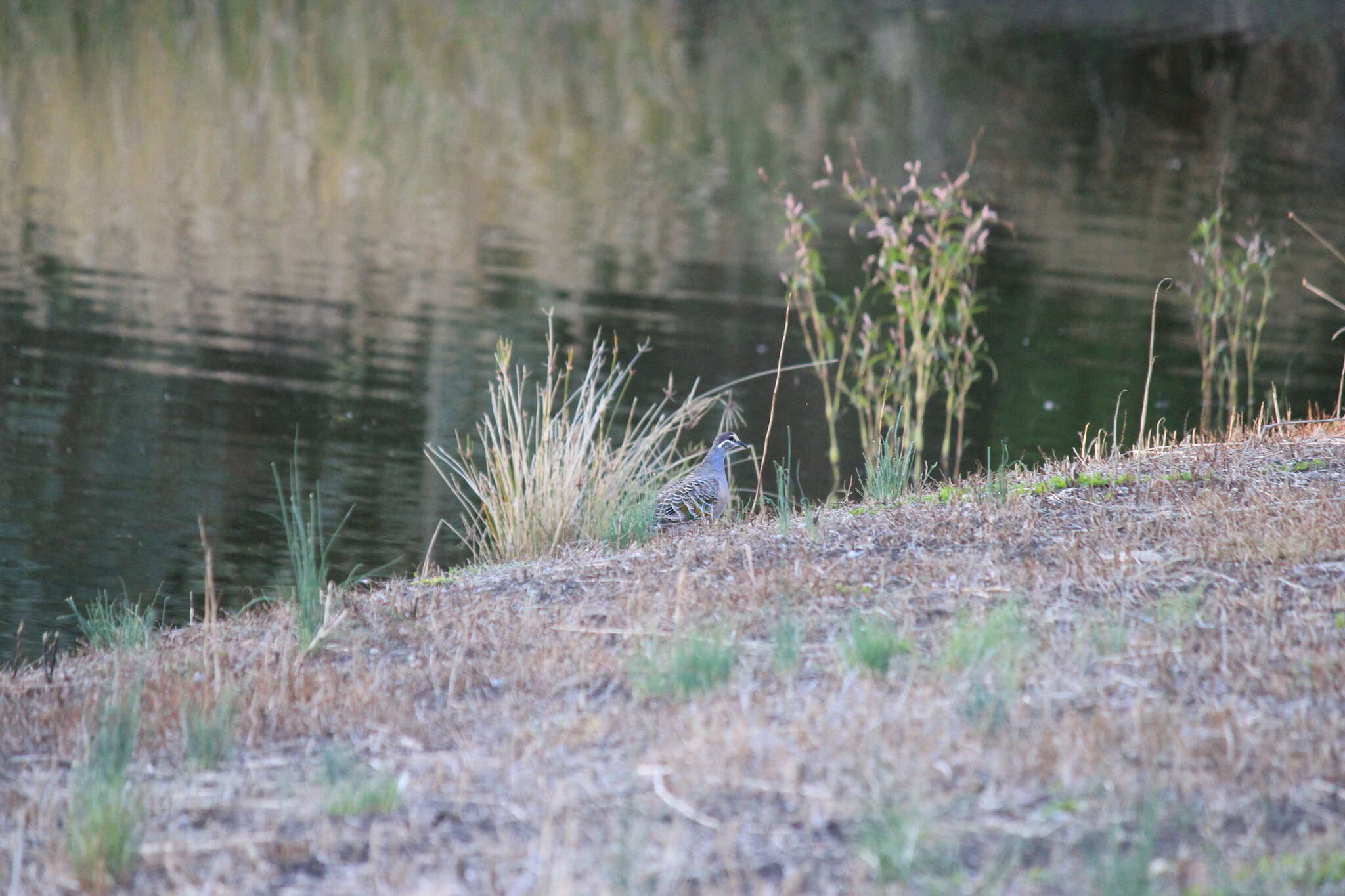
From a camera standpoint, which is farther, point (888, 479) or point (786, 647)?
point (888, 479)

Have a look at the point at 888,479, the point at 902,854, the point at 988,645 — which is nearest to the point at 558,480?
the point at 888,479

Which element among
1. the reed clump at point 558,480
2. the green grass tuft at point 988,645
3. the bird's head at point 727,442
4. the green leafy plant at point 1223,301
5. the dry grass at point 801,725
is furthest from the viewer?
the green leafy plant at point 1223,301

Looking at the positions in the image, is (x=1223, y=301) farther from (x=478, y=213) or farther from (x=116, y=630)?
(x=478, y=213)

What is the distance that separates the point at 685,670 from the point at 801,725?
46 centimetres

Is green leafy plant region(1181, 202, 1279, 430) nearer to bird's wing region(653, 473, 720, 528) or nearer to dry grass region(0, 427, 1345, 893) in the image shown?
bird's wing region(653, 473, 720, 528)

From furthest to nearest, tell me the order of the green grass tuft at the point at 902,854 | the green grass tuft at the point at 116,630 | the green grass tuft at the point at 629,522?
the green grass tuft at the point at 629,522 < the green grass tuft at the point at 116,630 < the green grass tuft at the point at 902,854

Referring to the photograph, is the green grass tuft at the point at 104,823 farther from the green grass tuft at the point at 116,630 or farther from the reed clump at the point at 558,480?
the reed clump at the point at 558,480

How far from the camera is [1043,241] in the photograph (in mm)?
22500

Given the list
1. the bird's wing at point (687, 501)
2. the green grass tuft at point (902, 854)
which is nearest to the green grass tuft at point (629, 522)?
the bird's wing at point (687, 501)

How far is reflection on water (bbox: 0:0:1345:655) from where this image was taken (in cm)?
1153

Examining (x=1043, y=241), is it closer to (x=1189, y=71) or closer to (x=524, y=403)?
(x=524, y=403)

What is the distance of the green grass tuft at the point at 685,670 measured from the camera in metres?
3.99

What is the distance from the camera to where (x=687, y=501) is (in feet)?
24.1

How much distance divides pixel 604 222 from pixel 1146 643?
756 inches
